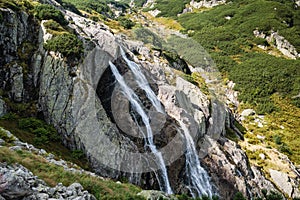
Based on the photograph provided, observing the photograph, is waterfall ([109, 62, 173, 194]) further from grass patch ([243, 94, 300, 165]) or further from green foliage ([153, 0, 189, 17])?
green foliage ([153, 0, 189, 17])

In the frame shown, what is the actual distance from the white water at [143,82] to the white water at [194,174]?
4.18m

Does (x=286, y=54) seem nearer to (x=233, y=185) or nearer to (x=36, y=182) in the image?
(x=233, y=185)

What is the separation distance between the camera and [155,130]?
26859 millimetres

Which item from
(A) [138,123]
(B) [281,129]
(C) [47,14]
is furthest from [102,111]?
(B) [281,129]

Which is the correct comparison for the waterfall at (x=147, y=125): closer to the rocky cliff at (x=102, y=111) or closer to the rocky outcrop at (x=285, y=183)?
the rocky cliff at (x=102, y=111)

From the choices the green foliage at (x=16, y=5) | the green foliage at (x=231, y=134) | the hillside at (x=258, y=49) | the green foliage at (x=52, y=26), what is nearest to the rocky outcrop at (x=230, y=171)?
the green foliage at (x=231, y=134)

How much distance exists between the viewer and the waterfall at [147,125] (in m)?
23.8

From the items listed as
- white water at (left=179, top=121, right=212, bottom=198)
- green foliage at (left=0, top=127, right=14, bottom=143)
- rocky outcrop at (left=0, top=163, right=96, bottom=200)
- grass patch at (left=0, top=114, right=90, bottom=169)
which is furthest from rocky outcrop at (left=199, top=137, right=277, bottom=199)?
rocky outcrop at (left=0, top=163, right=96, bottom=200)

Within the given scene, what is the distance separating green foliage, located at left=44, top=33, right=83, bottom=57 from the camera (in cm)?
2459

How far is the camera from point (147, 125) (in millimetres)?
26594

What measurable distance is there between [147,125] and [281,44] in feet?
251

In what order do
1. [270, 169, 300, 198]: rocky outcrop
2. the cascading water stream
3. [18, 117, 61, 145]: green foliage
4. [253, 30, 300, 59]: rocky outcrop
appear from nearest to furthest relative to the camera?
[18, 117, 61, 145]: green foliage → the cascading water stream → [270, 169, 300, 198]: rocky outcrop → [253, 30, 300, 59]: rocky outcrop

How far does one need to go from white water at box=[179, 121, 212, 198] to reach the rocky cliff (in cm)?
71

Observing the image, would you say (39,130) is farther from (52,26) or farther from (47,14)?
(47,14)
